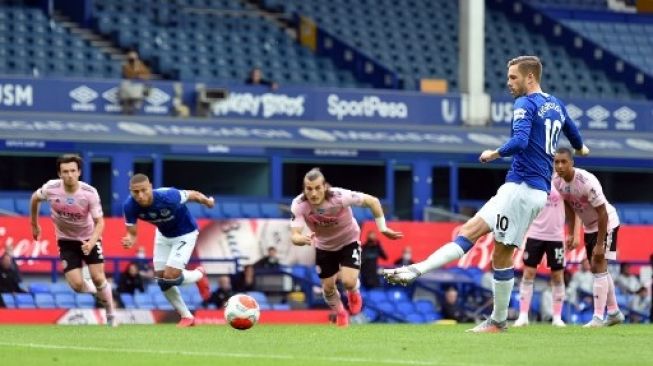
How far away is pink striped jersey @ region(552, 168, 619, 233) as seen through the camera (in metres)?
18.8

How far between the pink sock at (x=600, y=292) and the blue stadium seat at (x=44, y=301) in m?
9.19

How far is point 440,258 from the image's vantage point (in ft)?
49.4

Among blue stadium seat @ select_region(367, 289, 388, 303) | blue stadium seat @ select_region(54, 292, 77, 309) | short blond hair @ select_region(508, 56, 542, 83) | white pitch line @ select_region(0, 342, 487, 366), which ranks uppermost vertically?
short blond hair @ select_region(508, 56, 542, 83)

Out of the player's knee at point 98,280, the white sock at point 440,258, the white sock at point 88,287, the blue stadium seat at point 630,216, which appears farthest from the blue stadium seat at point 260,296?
the white sock at point 440,258

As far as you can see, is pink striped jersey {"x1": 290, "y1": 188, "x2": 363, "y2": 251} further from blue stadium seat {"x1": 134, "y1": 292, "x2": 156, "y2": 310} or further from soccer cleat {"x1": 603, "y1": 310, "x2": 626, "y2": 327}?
blue stadium seat {"x1": 134, "y1": 292, "x2": 156, "y2": 310}

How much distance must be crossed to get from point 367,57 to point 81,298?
11.1 meters

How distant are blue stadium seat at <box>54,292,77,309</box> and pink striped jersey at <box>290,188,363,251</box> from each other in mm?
7107

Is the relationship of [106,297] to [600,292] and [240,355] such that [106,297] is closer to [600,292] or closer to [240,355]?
[600,292]

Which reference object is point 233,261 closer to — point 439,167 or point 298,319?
point 298,319

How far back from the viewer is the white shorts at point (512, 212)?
15312 mm

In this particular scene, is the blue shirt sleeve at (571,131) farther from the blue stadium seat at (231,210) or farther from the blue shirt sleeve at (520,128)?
the blue stadium seat at (231,210)

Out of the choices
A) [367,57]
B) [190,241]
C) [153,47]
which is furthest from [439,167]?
[190,241]

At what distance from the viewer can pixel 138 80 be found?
3141 cm

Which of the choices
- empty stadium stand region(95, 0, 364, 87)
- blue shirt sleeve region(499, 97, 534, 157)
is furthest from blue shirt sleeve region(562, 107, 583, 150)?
empty stadium stand region(95, 0, 364, 87)
